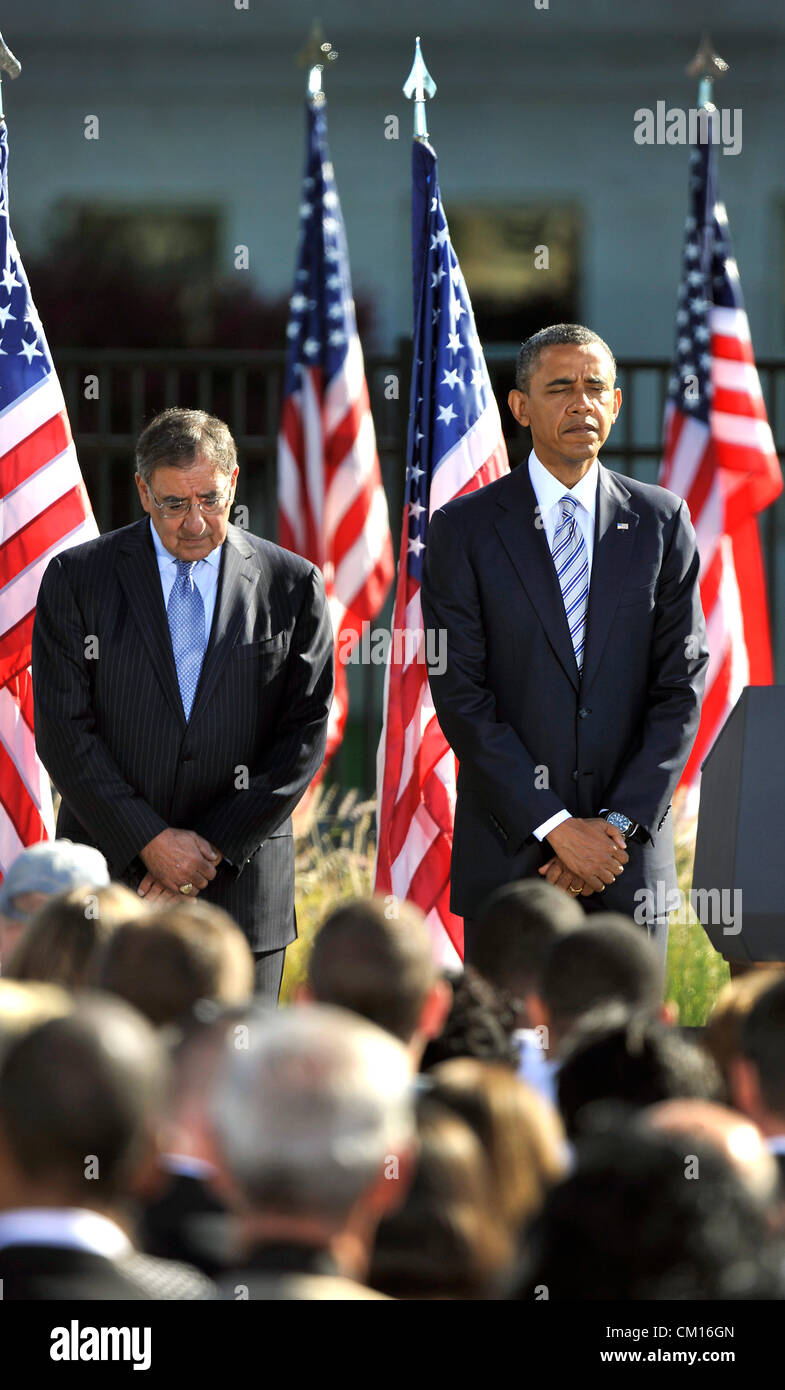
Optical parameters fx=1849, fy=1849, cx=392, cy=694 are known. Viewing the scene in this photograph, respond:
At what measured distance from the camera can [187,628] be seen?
15.2 ft

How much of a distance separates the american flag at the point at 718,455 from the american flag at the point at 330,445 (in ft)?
4.24

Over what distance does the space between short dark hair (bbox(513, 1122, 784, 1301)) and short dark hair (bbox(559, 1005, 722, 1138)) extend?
0.68 m

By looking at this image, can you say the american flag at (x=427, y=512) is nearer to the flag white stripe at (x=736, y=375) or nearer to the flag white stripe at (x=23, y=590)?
the flag white stripe at (x=23, y=590)

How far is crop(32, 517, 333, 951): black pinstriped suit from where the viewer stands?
4492 mm

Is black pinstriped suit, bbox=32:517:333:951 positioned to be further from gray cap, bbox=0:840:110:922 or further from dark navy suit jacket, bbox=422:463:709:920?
gray cap, bbox=0:840:110:922

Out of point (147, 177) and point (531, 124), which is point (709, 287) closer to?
point (531, 124)

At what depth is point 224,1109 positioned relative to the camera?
1946 millimetres

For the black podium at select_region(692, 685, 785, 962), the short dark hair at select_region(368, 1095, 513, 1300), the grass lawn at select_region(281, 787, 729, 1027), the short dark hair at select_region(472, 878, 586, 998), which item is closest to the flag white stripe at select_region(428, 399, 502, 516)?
the grass lawn at select_region(281, 787, 729, 1027)

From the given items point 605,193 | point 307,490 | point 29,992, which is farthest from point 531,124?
point 29,992

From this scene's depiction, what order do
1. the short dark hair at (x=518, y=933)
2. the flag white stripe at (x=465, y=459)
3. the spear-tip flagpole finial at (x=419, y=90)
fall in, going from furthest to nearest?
the spear-tip flagpole finial at (x=419, y=90) → the flag white stripe at (x=465, y=459) → the short dark hair at (x=518, y=933)

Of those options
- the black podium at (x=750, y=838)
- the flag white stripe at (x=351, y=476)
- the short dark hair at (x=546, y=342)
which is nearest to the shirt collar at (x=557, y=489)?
the short dark hair at (x=546, y=342)

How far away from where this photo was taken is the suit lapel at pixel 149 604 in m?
4.59
